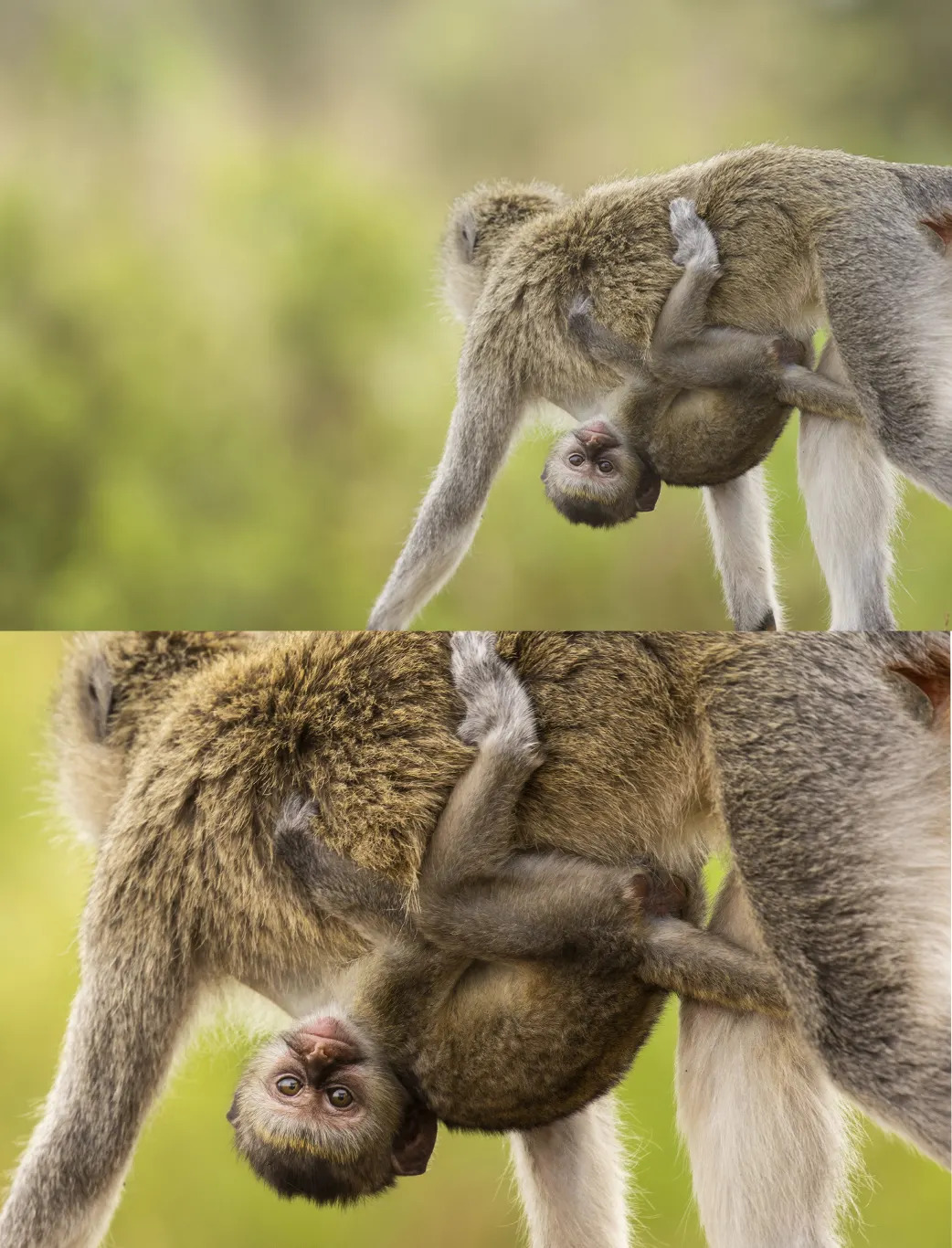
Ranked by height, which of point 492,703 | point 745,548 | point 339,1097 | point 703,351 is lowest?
point 339,1097

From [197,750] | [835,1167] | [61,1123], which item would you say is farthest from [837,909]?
[61,1123]

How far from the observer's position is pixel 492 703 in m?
1.96

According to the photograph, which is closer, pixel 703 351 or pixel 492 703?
pixel 703 351

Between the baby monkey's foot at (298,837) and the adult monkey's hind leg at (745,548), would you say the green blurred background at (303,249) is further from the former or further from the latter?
the baby monkey's foot at (298,837)

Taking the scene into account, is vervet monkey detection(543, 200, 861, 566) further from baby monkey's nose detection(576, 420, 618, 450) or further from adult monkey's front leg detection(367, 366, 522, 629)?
adult monkey's front leg detection(367, 366, 522, 629)

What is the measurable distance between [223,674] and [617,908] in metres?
0.82

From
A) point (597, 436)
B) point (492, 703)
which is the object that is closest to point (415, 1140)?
point (492, 703)

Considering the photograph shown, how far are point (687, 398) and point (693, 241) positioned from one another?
9.3 inches

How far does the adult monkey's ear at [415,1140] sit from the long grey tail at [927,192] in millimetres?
1667


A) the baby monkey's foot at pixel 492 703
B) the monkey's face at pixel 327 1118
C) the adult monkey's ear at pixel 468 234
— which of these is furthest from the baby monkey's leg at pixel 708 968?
the adult monkey's ear at pixel 468 234

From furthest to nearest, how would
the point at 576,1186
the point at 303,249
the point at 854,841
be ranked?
the point at 303,249
the point at 576,1186
the point at 854,841

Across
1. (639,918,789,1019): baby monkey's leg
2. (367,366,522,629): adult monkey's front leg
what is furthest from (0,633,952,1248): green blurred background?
(367,366,522,629): adult monkey's front leg

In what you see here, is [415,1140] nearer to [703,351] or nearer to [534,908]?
[534,908]

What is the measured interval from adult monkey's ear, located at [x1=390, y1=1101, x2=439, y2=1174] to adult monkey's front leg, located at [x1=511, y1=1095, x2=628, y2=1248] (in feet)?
0.94
